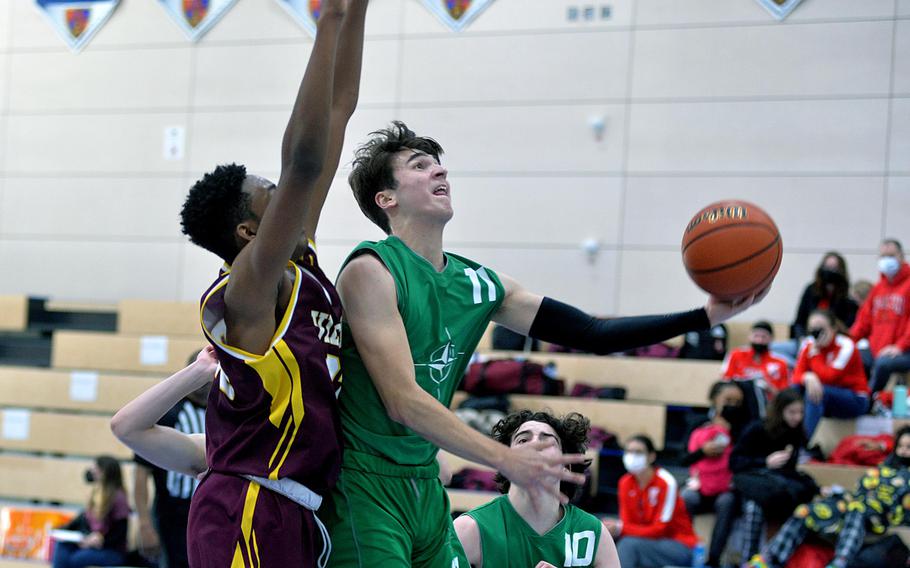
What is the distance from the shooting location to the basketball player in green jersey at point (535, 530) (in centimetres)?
376

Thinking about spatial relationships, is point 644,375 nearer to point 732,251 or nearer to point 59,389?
point 59,389

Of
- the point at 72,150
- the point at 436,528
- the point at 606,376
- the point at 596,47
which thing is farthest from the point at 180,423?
the point at 72,150

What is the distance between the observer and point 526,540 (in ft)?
12.6

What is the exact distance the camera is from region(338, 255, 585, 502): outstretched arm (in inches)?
98.1

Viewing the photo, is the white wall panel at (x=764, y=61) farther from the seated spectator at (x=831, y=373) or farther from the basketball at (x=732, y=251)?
the basketball at (x=732, y=251)

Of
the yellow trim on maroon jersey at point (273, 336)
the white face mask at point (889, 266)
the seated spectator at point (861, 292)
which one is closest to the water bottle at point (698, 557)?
the white face mask at point (889, 266)

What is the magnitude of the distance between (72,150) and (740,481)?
9.25 meters

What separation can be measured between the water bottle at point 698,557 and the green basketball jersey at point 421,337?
482 cm

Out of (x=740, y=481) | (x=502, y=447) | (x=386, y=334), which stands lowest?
(x=740, y=481)

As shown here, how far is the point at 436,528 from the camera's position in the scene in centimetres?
303

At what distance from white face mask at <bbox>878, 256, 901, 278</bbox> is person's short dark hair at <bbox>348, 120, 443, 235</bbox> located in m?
6.63

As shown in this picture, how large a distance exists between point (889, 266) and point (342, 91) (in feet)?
22.7

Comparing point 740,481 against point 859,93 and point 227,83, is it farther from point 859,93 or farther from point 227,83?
point 227,83

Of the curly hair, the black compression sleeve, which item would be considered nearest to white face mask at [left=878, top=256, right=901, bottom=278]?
the curly hair
